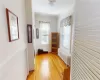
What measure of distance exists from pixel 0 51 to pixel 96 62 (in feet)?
3.22

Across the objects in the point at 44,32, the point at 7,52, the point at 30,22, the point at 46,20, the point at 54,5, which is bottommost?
the point at 7,52

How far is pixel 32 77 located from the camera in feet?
8.70

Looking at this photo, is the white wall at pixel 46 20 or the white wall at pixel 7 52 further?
the white wall at pixel 46 20

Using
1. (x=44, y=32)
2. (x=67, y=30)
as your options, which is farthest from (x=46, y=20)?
(x=67, y=30)

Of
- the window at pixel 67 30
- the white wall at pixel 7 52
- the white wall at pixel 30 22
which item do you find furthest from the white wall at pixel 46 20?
the white wall at pixel 7 52

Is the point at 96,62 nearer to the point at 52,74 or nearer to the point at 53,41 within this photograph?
the point at 52,74

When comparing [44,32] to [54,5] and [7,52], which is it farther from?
[7,52]

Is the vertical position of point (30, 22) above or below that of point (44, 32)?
above

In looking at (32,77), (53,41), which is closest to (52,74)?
(32,77)

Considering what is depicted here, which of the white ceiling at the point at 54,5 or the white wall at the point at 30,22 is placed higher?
the white ceiling at the point at 54,5

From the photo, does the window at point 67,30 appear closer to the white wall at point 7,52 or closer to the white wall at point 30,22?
the white wall at point 30,22

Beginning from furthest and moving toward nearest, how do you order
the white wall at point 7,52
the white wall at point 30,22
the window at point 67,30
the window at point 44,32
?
the window at point 44,32
the window at point 67,30
the white wall at point 30,22
the white wall at point 7,52

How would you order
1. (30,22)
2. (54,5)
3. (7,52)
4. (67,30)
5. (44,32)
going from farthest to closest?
(44,32) < (67,30) < (54,5) < (30,22) < (7,52)

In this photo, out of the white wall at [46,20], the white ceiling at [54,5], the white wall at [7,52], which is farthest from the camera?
the white wall at [46,20]
